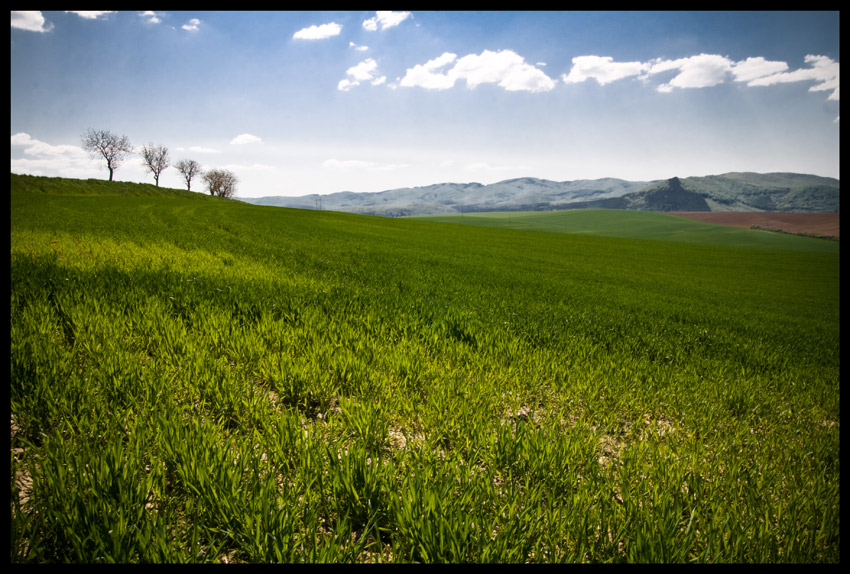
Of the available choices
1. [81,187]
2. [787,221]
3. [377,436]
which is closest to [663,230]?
[787,221]

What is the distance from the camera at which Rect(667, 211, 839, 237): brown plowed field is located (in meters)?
86.1

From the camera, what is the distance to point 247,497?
210 cm

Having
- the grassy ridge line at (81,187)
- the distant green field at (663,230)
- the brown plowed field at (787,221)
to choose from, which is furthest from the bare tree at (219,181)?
the brown plowed field at (787,221)

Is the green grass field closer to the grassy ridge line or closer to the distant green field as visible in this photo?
the grassy ridge line

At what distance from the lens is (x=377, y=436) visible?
2.99m

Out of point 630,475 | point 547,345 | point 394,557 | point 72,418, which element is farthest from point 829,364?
point 72,418

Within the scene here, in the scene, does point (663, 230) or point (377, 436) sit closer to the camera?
point (377, 436)

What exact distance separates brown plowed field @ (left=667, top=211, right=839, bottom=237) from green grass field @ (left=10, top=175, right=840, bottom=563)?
111 meters

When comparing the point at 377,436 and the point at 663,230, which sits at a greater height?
the point at 663,230

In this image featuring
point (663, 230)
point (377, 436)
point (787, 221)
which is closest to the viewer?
point (377, 436)

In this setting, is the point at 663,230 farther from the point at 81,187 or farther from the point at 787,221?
the point at 81,187

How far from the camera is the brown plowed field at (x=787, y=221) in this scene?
86069 millimetres

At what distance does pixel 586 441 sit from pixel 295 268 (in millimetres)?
10554

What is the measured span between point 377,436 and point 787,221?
138m
